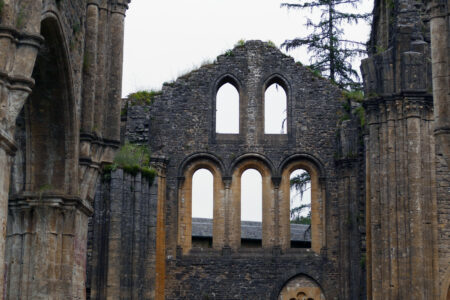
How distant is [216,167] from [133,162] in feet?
10.5

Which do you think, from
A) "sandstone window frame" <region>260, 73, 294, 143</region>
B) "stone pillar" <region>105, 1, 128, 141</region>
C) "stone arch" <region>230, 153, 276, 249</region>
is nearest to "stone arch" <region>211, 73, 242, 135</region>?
"sandstone window frame" <region>260, 73, 294, 143</region>

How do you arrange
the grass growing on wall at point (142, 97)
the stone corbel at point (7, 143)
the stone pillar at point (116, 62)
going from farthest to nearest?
the grass growing on wall at point (142, 97) < the stone pillar at point (116, 62) < the stone corbel at point (7, 143)

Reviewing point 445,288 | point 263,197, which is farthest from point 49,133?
point 263,197

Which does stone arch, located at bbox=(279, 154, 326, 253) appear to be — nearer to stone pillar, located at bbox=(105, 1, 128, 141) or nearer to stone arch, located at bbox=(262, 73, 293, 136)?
stone arch, located at bbox=(262, 73, 293, 136)

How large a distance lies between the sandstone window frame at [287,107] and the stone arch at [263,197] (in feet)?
2.29

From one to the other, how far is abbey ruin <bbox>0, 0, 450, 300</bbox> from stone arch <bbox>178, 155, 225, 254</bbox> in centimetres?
4

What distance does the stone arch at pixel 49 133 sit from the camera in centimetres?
1305

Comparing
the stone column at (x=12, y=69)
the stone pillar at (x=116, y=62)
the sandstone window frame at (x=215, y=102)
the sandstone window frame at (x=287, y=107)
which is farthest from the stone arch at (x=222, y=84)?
the stone column at (x=12, y=69)

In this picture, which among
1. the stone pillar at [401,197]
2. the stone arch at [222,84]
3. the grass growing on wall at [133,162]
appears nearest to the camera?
the stone pillar at [401,197]

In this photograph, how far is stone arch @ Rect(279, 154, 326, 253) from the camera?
25.5 meters

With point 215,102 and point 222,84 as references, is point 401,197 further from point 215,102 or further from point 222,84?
point 222,84

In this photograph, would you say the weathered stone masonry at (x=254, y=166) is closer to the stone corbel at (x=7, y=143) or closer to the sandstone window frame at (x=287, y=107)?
the sandstone window frame at (x=287, y=107)

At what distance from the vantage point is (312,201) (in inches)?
1016

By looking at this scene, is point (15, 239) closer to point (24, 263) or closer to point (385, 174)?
point (24, 263)
